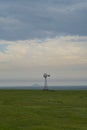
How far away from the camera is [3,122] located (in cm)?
3847

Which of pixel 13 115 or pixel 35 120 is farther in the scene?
pixel 13 115

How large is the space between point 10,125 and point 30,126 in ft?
6.45

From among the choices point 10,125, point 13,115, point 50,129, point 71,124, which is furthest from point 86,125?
point 13,115

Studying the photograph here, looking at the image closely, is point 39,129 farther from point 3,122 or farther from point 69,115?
point 69,115

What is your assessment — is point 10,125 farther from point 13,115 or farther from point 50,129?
point 13,115

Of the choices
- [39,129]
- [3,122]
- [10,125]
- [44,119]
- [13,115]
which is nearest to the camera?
[39,129]

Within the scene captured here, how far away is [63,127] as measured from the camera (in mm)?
34906

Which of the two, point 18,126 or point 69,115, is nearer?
point 18,126

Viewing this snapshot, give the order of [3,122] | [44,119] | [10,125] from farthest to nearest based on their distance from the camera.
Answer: [44,119], [3,122], [10,125]

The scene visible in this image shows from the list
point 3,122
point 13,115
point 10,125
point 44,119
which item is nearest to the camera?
point 10,125

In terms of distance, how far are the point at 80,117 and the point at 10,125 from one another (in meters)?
10.3

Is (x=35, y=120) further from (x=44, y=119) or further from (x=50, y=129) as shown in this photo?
(x=50, y=129)

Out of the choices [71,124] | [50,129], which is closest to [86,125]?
[71,124]

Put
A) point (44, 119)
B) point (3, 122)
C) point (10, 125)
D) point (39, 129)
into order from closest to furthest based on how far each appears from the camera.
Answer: point (39, 129), point (10, 125), point (3, 122), point (44, 119)
